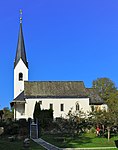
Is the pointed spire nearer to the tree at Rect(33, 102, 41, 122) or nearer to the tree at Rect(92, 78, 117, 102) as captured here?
the tree at Rect(33, 102, 41, 122)

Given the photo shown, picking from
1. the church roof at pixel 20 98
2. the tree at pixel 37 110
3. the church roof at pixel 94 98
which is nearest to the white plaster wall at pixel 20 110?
→ the church roof at pixel 20 98

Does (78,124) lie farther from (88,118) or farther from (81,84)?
(81,84)

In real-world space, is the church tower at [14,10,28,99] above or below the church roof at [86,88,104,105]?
above

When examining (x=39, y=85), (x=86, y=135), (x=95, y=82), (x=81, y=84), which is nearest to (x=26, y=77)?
(x=39, y=85)

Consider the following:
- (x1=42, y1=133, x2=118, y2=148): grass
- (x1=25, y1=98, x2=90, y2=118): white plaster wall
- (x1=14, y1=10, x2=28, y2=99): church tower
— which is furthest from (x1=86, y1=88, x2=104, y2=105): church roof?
(x1=42, y1=133, x2=118, y2=148): grass

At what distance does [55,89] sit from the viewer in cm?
6462

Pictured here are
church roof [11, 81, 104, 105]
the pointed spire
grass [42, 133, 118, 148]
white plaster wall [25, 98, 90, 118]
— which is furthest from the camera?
the pointed spire

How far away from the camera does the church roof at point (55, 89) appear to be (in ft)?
207

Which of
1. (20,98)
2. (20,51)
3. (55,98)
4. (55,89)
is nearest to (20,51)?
(20,51)

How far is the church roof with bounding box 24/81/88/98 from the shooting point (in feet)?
207

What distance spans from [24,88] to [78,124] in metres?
25.8

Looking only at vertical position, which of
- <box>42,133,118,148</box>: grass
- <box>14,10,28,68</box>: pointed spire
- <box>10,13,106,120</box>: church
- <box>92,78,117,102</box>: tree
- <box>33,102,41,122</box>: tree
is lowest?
<box>42,133,118,148</box>: grass

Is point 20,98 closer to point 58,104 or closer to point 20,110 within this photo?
point 20,110

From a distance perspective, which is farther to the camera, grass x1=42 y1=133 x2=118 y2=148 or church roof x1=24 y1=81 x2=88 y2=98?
church roof x1=24 y1=81 x2=88 y2=98
